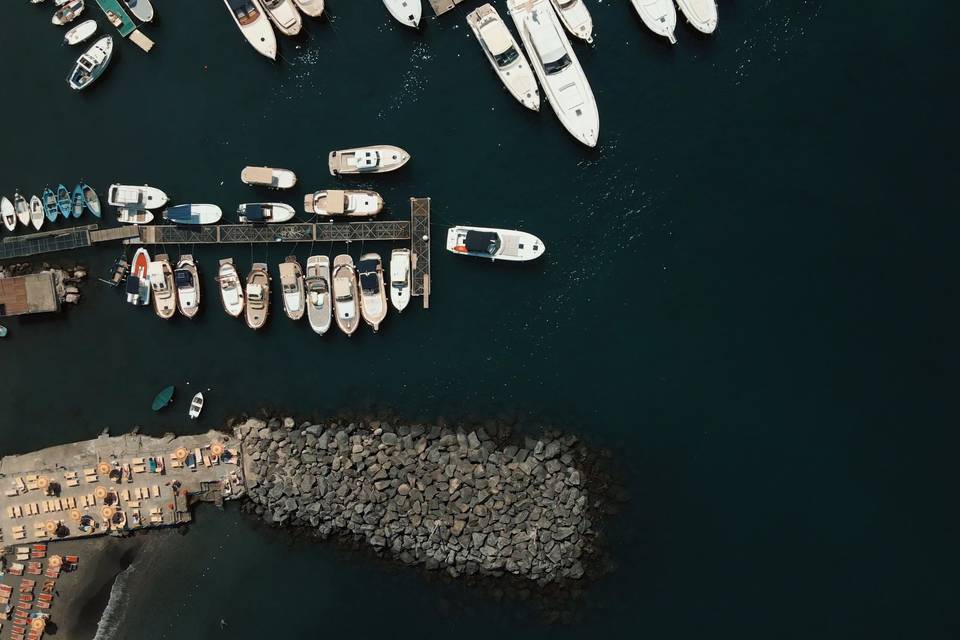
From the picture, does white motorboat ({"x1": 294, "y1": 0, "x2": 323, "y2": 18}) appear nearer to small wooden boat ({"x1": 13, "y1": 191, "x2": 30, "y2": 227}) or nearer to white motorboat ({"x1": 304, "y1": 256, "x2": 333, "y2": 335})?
white motorboat ({"x1": 304, "y1": 256, "x2": 333, "y2": 335})

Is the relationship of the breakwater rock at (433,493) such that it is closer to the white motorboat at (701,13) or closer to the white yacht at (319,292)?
the white yacht at (319,292)

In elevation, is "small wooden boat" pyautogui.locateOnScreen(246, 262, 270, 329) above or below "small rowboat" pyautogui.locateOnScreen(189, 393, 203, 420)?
above

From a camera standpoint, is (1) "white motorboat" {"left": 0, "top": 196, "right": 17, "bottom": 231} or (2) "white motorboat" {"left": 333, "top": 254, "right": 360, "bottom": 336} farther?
(1) "white motorboat" {"left": 0, "top": 196, "right": 17, "bottom": 231}

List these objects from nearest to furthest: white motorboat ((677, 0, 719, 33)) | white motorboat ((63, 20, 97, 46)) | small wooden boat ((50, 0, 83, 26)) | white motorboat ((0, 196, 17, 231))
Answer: white motorboat ((677, 0, 719, 33)) → white motorboat ((63, 20, 97, 46)) → small wooden boat ((50, 0, 83, 26)) → white motorboat ((0, 196, 17, 231))

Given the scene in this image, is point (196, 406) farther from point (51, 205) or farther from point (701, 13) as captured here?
point (701, 13)

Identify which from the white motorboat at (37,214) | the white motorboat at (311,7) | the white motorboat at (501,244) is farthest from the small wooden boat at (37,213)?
the white motorboat at (501,244)

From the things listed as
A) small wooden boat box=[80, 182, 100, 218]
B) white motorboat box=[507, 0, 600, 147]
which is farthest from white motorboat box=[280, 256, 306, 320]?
white motorboat box=[507, 0, 600, 147]
